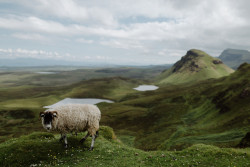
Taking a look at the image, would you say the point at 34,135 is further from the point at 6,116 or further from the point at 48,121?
the point at 6,116

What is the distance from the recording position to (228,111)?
7519 centimetres

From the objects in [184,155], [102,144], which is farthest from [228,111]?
[102,144]

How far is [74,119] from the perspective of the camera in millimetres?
19406

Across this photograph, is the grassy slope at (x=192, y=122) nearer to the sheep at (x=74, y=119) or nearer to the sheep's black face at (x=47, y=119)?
the sheep at (x=74, y=119)

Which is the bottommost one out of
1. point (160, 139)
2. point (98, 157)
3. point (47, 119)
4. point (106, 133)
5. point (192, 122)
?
point (160, 139)

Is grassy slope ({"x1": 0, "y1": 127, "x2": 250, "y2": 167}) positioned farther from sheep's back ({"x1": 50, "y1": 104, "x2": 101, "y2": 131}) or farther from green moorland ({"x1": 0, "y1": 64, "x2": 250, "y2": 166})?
sheep's back ({"x1": 50, "y1": 104, "x2": 101, "y2": 131})

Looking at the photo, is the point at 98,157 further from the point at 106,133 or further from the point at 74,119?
the point at 106,133

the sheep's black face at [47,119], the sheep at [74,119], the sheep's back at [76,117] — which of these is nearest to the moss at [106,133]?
the sheep at [74,119]

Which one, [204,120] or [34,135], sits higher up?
[34,135]

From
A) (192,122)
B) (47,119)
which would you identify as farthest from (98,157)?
(192,122)

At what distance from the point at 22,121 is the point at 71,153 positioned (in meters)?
119

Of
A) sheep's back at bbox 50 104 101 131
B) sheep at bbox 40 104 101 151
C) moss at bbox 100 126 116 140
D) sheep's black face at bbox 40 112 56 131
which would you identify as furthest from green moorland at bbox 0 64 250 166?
sheep's black face at bbox 40 112 56 131

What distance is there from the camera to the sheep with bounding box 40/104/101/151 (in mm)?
18484

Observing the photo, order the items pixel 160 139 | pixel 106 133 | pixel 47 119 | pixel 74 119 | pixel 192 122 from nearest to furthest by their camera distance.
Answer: pixel 47 119 < pixel 74 119 < pixel 106 133 < pixel 160 139 < pixel 192 122
